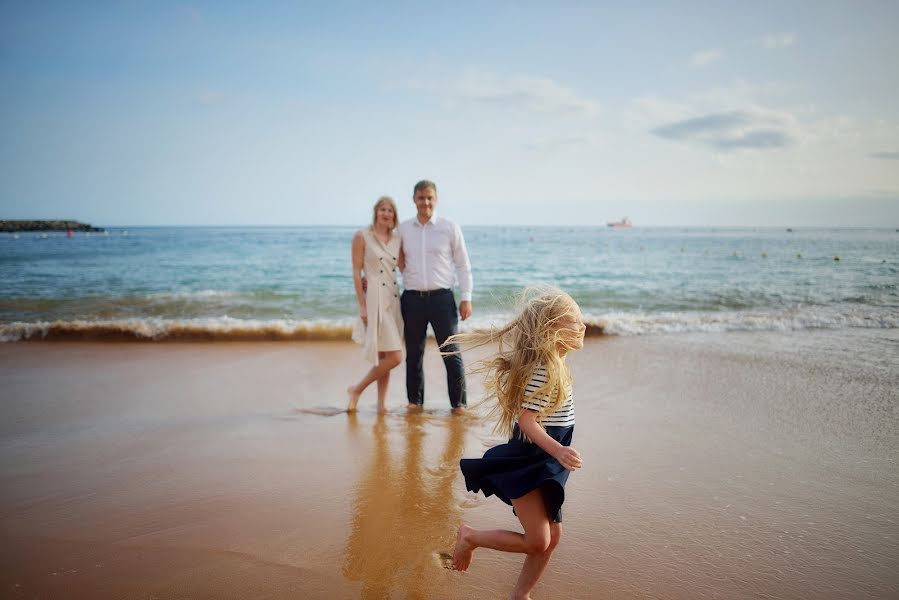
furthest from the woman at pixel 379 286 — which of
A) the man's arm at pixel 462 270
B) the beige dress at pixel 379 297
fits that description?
the man's arm at pixel 462 270

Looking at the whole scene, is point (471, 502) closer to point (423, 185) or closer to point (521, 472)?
point (521, 472)

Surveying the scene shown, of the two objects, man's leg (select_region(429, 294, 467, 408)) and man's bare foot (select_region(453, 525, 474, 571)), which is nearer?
man's bare foot (select_region(453, 525, 474, 571))

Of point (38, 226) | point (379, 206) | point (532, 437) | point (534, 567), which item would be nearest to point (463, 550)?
point (534, 567)

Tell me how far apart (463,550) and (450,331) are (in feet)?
9.53

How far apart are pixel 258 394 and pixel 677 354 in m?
5.64

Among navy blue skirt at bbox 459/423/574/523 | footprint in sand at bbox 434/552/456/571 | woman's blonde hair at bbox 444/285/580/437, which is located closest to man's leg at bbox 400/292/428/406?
footprint in sand at bbox 434/552/456/571

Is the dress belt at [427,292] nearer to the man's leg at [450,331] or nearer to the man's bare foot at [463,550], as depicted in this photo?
the man's leg at [450,331]

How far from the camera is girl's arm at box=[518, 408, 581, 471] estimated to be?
2.01 meters

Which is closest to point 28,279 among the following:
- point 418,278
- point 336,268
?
point 336,268

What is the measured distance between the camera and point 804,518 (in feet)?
9.91

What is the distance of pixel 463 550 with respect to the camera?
234 cm

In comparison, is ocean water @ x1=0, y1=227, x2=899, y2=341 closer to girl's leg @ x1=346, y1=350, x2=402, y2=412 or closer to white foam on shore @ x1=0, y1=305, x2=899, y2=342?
white foam on shore @ x1=0, y1=305, x2=899, y2=342

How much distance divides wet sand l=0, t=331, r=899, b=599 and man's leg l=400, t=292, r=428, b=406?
267mm

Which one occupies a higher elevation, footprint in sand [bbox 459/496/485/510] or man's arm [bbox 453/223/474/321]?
Answer: man's arm [bbox 453/223/474/321]
